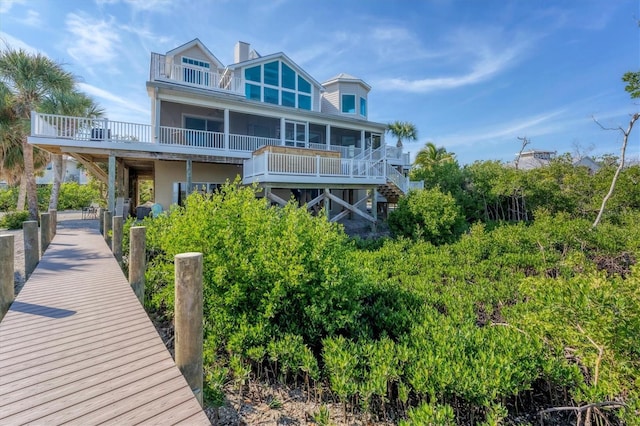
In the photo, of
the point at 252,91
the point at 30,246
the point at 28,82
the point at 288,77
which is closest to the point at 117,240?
the point at 30,246

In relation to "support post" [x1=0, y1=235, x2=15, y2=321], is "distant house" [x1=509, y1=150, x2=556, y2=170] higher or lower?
higher

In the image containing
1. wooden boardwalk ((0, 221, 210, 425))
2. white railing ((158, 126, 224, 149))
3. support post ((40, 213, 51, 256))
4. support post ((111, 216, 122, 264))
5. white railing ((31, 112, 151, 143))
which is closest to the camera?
wooden boardwalk ((0, 221, 210, 425))

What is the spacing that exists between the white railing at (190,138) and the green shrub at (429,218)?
338 inches

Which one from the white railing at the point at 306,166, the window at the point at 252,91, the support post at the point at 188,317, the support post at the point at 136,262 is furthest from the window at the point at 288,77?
the support post at the point at 188,317

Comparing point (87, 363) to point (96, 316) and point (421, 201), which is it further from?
→ point (421, 201)

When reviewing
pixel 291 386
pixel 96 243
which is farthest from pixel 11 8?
pixel 291 386

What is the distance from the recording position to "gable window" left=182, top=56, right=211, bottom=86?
14.7 metres

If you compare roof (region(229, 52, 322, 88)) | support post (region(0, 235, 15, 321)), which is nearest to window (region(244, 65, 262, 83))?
roof (region(229, 52, 322, 88))

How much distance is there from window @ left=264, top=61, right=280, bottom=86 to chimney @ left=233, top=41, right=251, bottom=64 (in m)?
2.37

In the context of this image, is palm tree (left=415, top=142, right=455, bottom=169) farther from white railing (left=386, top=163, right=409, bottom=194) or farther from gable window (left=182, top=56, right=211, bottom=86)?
gable window (left=182, top=56, right=211, bottom=86)

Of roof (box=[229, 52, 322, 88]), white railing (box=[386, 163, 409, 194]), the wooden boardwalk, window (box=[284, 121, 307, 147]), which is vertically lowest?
the wooden boardwalk

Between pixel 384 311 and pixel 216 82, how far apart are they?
15.2m

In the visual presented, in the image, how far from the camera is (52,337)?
331 centimetres

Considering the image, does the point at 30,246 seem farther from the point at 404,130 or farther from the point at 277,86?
the point at 404,130
